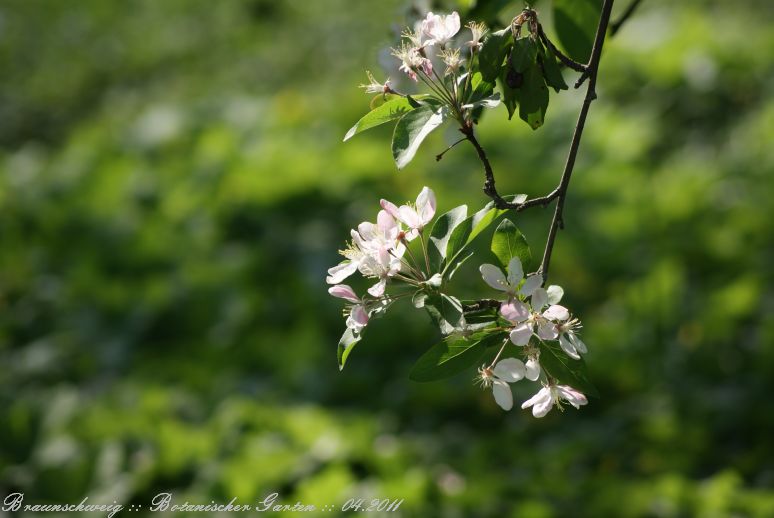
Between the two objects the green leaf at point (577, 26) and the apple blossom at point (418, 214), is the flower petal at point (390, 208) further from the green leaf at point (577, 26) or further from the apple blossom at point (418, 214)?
the green leaf at point (577, 26)

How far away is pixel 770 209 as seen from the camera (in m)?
3.66

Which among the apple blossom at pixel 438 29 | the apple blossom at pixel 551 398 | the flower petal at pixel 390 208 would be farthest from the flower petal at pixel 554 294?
the apple blossom at pixel 438 29

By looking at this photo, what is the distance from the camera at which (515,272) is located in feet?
3.10

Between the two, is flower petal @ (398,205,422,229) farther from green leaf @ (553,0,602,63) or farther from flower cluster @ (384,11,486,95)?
green leaf @ (553,0,602,63)

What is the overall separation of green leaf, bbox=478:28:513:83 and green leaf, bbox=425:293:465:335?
0.85 ft

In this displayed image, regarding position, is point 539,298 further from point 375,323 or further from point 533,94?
point 375,323

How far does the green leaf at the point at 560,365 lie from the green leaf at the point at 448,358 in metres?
0.08

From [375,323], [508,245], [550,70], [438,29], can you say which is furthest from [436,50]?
[375,323]

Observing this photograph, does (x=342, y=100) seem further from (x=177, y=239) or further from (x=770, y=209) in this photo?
(x=770, y=209)

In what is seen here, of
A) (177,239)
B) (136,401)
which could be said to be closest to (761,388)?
(136,401)

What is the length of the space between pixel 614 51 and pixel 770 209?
1.96 m

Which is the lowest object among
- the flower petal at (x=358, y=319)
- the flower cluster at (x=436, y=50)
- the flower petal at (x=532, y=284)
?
the flower petal at (x=532, y=284)

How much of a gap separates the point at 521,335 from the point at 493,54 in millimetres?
319

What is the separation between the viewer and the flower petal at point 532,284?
0.92 metres
